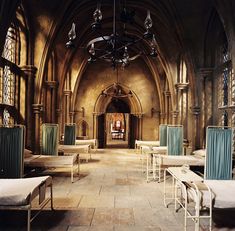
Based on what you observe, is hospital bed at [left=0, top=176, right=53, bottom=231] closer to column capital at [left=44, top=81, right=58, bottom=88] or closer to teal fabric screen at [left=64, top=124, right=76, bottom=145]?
teal fabric screen at [left=64, top=124, right=76, bottom=145]

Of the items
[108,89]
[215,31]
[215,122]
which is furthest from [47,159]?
[108,89]

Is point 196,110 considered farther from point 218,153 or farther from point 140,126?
point 140,126

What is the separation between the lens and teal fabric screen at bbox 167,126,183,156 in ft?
27.3

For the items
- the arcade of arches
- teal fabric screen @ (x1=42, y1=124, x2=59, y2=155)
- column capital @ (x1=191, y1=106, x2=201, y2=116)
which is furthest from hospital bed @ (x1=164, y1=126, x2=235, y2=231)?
column capital @ (x1=191, y1=106, x2=201, y2=116)

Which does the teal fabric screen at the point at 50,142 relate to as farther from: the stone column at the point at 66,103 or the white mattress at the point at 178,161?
the stone column at the point at 66,103

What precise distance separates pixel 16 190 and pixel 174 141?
5.45 m

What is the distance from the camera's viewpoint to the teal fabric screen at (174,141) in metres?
8.32

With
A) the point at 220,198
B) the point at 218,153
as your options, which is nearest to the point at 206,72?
the point at 218,153

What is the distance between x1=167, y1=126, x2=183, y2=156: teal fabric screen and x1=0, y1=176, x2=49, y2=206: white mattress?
4.77 m

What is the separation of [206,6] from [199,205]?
7.33 metres

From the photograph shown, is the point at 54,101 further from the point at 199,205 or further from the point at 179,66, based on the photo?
the point at 199,205

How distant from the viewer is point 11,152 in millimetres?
5363

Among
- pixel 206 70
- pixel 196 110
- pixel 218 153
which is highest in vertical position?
pixel 206 70

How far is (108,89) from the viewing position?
698 inches
